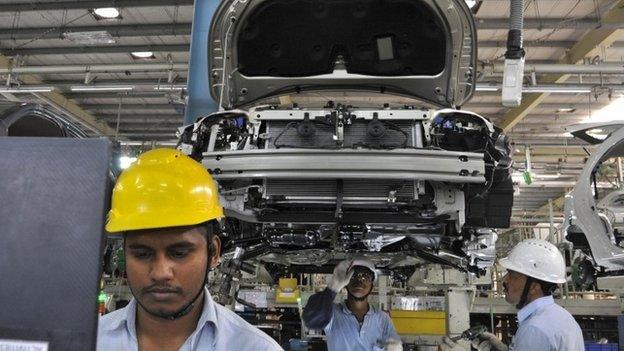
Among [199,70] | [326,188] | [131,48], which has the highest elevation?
[131,48]

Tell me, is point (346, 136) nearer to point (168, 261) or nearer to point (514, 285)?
point (514, 285)

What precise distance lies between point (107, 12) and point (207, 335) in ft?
24.1

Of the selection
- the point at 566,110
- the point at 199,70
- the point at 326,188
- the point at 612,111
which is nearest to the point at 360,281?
the point at 326,188

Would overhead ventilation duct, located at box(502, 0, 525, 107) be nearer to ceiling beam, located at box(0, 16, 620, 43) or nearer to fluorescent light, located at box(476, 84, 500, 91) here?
ceiling beam, located at box(0, 16, 620, 43)

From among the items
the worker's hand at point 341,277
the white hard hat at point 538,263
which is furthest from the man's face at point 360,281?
the white hard hat at point 538,263

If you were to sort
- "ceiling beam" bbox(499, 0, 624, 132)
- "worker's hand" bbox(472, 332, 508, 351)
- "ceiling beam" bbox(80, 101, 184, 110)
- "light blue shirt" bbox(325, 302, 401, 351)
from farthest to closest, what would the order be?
1. "ceiling beam" bbox(80, 101, 184, 110)
2. "ceiling beam" bbox(499, 0, 624, 132)
3. "worker's hand" bbox(472, 332, 508, 351)
4. "light blue shirt" bbox(325, 302, 401, 351)

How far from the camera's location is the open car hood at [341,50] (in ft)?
11.7

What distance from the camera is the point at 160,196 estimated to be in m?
1.44

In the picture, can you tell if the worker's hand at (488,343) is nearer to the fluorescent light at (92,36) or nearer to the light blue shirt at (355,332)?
the light blue shirt at (355,332)

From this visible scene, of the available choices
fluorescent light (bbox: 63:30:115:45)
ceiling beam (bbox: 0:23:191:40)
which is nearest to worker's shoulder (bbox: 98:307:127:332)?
fluorescent light (bbox: 63:30:115:45)

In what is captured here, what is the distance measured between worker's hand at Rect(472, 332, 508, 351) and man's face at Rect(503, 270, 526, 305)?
3.15 ft

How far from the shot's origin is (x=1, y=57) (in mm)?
9688

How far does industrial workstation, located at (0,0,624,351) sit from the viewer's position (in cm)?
90

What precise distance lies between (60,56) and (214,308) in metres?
9.81
